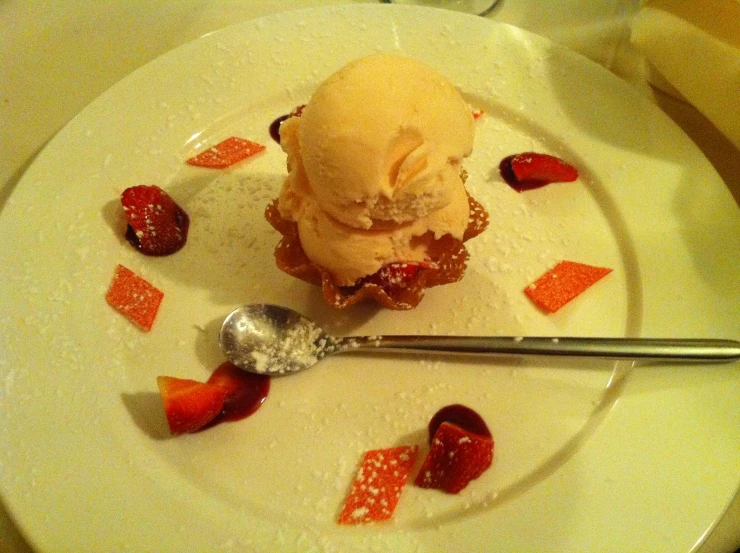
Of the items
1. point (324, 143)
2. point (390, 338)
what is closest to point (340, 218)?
point (324, 143)

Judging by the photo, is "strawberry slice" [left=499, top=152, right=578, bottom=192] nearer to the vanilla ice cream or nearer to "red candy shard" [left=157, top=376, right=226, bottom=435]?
the vanilla ice cream

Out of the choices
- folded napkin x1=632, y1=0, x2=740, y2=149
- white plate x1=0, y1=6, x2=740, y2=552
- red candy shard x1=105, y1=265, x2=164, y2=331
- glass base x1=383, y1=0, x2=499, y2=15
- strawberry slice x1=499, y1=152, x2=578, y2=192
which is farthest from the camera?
glass base x1=383, y1=0, x2=499, y2=15

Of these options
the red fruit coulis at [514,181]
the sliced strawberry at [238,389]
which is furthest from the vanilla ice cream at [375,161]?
the red fruit coulis at [514,181]

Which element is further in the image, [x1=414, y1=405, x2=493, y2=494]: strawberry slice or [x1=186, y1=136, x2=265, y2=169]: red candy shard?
[x1=186, y1=136, x2=265, y2=169]: red candy shard

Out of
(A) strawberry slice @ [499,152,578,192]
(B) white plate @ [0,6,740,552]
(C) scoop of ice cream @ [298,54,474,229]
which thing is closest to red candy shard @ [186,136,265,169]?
(B) white plate @ [0,6,740,552]

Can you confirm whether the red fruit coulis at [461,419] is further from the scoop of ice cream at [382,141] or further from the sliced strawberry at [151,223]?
the sliced strawberry at [151,223]
